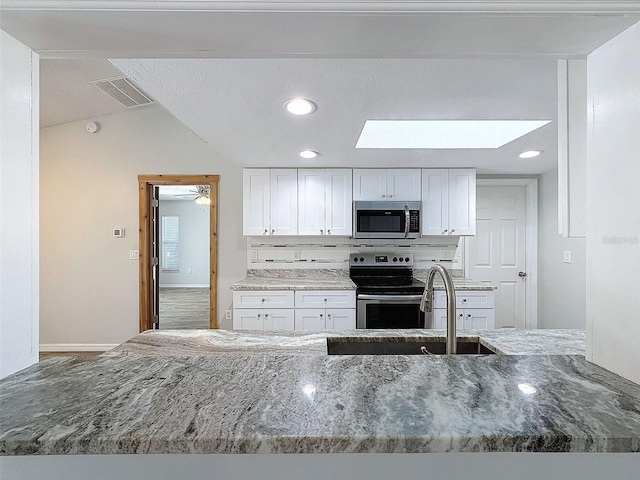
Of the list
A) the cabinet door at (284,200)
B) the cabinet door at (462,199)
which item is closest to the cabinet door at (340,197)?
the cabinet door at (284,200)

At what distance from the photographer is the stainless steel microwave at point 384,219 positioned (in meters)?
3.79

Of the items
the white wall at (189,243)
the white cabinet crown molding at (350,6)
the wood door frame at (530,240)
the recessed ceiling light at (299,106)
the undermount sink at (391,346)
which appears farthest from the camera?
the white wall at (189,243)

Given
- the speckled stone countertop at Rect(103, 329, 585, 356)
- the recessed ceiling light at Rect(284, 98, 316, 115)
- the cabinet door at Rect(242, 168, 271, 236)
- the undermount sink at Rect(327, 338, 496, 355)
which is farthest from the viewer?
the cabinet door at Rect(242, 168, 271, 236)

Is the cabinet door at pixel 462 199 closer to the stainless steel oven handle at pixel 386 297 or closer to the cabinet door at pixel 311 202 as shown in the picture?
the stainless steel oven handle at pixel 386 297

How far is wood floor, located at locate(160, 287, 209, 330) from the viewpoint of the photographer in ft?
19.1

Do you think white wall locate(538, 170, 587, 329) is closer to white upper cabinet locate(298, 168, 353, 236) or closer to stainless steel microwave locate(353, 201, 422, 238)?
stainless steel microwave locate(353, 201, 422, 238)

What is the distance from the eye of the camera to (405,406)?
60 cm

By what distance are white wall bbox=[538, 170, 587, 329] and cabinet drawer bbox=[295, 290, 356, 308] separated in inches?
90.2

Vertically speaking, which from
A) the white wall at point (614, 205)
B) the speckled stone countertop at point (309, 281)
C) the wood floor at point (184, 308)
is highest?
the white wall at point (614, 205)

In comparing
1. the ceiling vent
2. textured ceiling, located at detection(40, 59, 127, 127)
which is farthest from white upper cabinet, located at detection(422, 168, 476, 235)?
textured ceiling, located at detection(40, 59, 127, 127)

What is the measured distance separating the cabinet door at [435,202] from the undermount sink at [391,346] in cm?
244

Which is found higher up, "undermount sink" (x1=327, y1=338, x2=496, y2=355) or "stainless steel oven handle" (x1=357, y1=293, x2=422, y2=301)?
"undermount sink" (x1=327, y1=338, x2=496, y2=355)

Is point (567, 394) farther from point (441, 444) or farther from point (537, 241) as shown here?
point (537, 241)

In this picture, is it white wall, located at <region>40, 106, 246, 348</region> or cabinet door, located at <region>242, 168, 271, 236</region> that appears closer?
cabinet door, located at <region>242, 168, 271, 236</region>
